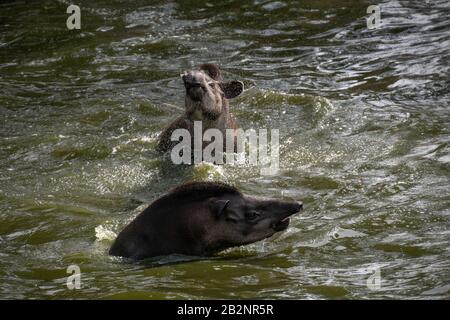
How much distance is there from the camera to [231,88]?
11.4m

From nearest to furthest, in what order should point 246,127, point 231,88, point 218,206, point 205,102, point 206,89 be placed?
point 218,206
point 206,89
point 205,102
point 231,88
point 246,127

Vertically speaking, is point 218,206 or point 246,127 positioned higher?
point 218,206

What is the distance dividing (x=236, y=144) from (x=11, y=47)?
6.87 metres

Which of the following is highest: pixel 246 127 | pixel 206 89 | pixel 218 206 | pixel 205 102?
pixel 218 206

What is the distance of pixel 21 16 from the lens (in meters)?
19.3

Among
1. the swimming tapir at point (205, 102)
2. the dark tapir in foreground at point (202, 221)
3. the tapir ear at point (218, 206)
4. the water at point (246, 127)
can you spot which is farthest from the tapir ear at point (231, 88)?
the tapir ear at point (218, 206)

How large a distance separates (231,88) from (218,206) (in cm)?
412

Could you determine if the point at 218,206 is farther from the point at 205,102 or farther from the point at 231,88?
the point at 231,88

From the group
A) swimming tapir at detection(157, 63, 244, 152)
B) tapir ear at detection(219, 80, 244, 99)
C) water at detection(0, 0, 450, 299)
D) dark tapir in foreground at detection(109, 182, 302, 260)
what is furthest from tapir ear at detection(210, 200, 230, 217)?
tapir ear at detection(219, 80, 244, 99)

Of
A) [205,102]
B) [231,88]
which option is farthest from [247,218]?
[231,88]

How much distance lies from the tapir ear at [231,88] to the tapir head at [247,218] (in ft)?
12.9

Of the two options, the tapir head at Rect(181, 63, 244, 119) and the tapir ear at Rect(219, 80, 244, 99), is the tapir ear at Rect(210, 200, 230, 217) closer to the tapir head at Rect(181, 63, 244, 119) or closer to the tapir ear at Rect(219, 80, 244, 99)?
Result: the tapir head at Rect(181, 63, 244, 119)
